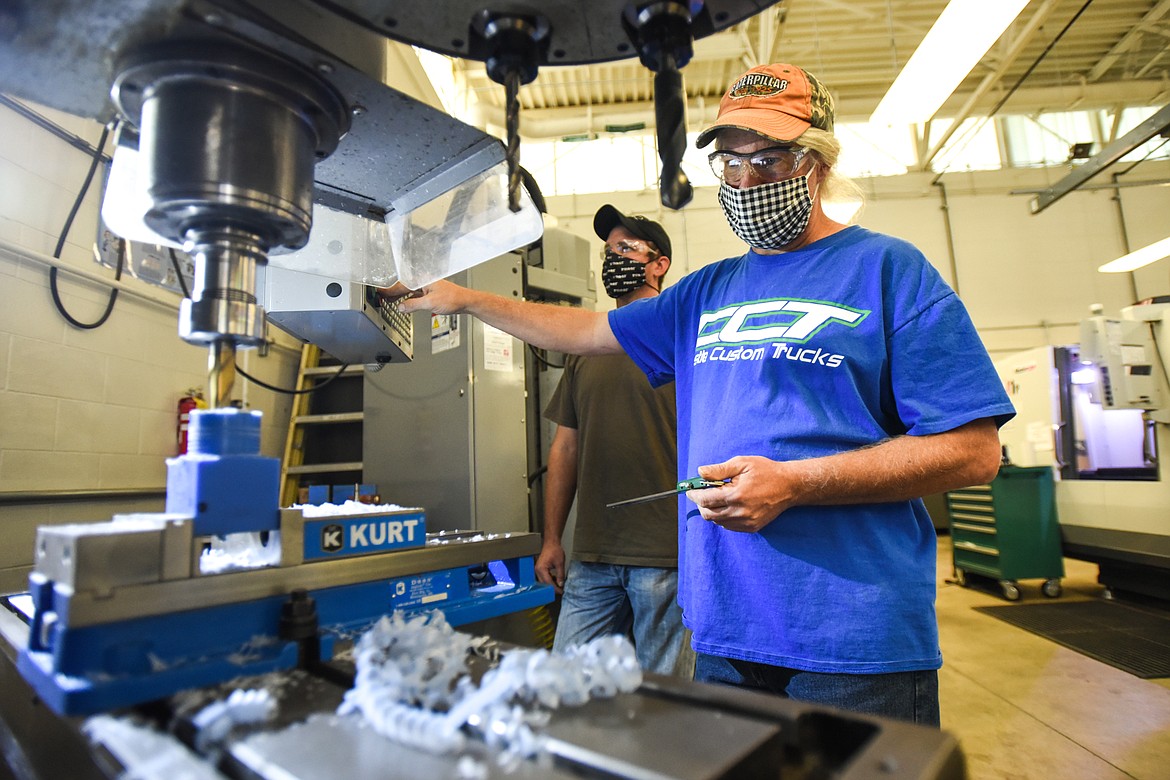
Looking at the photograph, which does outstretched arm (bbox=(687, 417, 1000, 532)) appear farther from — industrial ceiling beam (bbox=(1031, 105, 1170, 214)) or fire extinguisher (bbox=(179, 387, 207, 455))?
industrial ceiling beam (bbox=(1031, 105, 1170, 214))

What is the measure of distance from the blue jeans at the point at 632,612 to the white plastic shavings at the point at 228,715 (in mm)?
1341

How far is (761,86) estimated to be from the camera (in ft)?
3.45

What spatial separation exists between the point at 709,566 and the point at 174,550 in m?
0.70

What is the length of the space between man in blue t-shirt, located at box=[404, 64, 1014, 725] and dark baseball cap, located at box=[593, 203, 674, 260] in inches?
37.7

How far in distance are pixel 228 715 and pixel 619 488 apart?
151cm

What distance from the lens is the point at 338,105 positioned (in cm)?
65

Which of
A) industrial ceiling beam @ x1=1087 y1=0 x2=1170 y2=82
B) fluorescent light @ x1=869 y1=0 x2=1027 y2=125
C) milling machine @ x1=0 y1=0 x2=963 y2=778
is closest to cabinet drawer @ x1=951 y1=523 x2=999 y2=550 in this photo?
fluorescent light @ x1=869 y1=0 x2=1027 y2=125

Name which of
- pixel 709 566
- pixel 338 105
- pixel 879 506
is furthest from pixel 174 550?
pixel 879 506

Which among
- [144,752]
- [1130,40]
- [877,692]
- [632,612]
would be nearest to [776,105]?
[877,692]

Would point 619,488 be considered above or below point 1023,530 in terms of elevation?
above

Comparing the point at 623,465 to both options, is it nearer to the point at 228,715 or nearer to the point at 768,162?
the point at 768,162

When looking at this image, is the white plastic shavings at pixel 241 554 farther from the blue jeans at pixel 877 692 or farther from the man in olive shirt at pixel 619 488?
the man in olive shirt at pixel 619 488

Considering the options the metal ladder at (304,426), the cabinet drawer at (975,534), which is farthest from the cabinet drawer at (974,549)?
the metal ladder at (304,426)

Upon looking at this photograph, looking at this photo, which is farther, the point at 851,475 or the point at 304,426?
the point at 304,426
